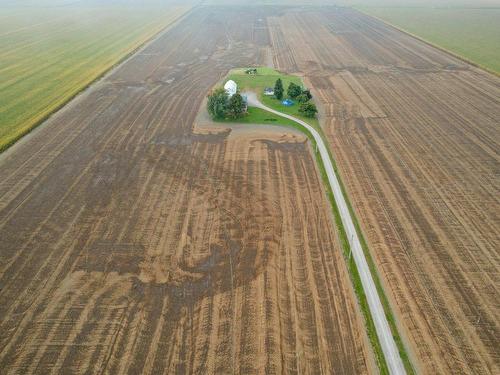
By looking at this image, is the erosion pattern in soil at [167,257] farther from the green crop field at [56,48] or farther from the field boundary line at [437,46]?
the field boundary line at [437,46]

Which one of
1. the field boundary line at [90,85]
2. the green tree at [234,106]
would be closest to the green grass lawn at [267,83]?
the green tree at [234,106]

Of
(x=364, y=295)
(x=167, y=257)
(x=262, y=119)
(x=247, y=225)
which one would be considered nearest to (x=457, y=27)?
(x=262, y=119)

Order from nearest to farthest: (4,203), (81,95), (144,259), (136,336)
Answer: (136,336) < (144,259) < (4,203) < (81,95)

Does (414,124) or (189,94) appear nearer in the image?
(414,124)

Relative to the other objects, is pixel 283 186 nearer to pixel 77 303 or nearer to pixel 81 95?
pixel 77 303

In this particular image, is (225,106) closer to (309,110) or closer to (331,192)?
(309,110)

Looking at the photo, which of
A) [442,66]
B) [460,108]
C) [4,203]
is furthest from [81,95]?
[442,66]
